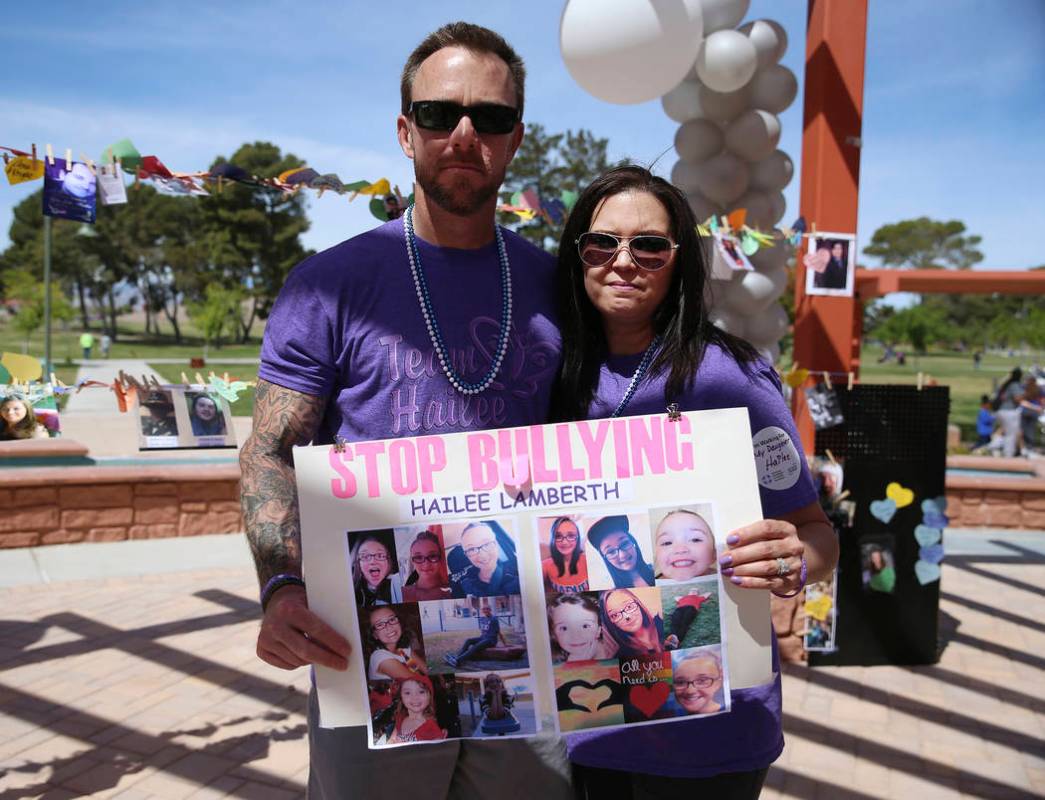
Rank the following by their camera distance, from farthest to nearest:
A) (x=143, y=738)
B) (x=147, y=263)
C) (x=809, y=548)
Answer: (x=147, y=263), (x=143, y=738), (x=809, y=548)

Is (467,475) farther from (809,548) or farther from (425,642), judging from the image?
(809,548)

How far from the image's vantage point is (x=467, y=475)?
1416 mm

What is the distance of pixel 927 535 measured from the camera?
4398 mm

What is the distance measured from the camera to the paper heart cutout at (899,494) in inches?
173

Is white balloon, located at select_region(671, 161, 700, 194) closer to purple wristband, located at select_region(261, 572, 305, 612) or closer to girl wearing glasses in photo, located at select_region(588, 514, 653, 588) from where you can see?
girl wearing glasses in photo, located at select_region(588, 514, 653, 588)

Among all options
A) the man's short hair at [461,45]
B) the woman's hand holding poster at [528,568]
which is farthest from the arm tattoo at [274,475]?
the man's short hair at [461,45]

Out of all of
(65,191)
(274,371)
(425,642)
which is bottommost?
(425,642)

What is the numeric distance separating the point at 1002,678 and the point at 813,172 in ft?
9.81

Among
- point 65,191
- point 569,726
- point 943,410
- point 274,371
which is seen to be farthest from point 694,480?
point 943,410

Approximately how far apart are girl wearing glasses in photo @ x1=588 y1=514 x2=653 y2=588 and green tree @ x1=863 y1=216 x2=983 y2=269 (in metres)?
93.0

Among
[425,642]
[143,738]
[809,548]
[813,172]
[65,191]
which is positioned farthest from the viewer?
[813,172]

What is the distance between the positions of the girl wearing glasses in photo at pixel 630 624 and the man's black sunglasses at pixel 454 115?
0.95m

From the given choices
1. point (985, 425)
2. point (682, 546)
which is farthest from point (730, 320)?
point (985, 425)

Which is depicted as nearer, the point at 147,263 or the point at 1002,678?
the point at 1002,678
